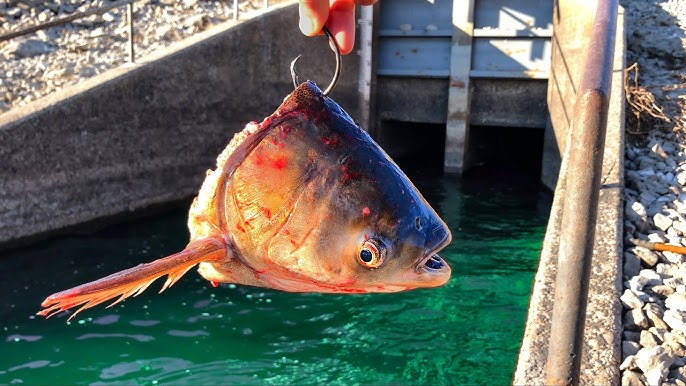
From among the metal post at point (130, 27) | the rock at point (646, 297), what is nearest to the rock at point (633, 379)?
the rock at point (646, 297)

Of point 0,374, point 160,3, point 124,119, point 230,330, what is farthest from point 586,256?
point 160,3

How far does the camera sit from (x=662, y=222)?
219 inches

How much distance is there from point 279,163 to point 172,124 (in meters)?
8.04

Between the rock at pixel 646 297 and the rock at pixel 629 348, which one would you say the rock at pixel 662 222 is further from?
the rock at pixel 629 348

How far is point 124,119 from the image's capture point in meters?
8.34

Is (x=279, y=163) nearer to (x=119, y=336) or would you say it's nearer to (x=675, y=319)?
(x=675, y=319)

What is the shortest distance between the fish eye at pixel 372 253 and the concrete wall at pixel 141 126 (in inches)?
279

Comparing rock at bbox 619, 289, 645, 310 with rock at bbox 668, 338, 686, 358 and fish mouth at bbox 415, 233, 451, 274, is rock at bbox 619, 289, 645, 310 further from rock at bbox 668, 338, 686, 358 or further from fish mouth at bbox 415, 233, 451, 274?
fish mouth at bbox 415, 233, 451, 274

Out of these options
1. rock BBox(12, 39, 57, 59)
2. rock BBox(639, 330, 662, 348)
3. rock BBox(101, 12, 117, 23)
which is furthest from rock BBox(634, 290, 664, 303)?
rock BBox(101, 12, 117, 23)

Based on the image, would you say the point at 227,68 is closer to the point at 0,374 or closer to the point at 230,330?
the point at 230,330

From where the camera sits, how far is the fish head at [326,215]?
128 centimetres

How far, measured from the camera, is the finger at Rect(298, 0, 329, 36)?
1.48 meters

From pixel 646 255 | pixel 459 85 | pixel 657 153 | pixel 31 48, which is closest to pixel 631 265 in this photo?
pixel 646 255

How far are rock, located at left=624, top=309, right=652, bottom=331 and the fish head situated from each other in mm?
3160
